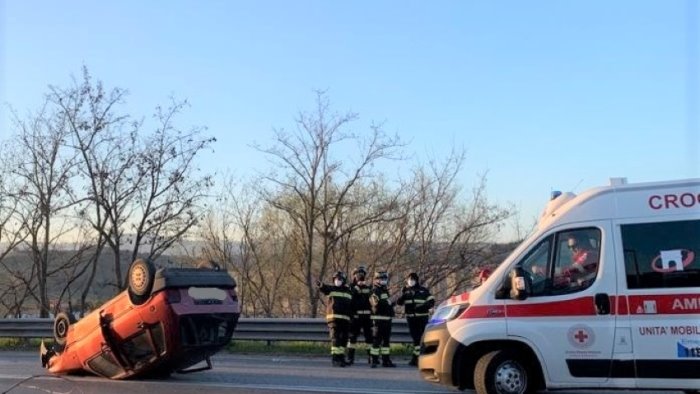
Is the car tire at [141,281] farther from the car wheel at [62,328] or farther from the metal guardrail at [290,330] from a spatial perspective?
the metal guardrail at [290,330]

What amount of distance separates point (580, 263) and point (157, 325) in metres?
4.96

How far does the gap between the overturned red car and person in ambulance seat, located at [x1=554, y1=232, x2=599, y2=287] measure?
14.0 ft

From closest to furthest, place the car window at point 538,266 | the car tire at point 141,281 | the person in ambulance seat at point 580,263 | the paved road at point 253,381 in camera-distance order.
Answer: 1. the person in ambulance seat at point 580,263
2. the car window at point 538,266
3. the paved road at point 253,381
4. the car tire at point 141,281

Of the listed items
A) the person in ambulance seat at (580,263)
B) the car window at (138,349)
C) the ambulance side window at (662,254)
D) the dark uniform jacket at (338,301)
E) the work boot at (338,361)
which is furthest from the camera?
the dark uniform jacket at (338,301)

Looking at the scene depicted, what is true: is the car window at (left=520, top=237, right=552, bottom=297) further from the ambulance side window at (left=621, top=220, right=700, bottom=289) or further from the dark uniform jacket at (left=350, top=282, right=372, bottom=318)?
the dark uniform jacket at (left=350, top=282, right=372, bottom=318)

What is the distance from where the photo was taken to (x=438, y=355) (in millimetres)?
7602

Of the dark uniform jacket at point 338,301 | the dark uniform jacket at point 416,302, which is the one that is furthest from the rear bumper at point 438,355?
the dark uniform jacket at point 416,302

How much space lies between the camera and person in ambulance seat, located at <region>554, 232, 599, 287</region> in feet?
23.5

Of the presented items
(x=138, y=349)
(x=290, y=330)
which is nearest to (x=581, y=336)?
(x=138, y=349)

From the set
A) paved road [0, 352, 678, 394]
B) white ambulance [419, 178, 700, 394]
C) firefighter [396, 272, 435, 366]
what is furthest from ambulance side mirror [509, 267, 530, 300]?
firefighter [396, 272, 435, 366]

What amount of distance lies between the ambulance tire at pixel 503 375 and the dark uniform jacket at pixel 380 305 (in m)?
4.49

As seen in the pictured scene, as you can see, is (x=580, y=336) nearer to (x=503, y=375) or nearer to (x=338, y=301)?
(x=503, y=375)

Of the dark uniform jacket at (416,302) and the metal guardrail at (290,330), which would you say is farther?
the metal guardrail at (290,330)

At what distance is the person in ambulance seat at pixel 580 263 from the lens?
718 cm
